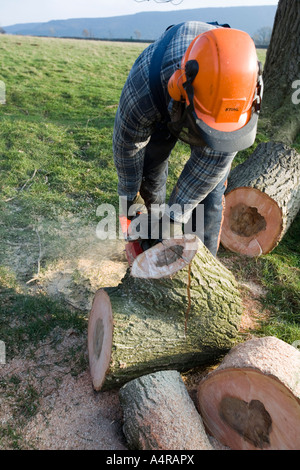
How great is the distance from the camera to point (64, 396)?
6.64 ft

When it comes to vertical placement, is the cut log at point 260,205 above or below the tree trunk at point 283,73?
below

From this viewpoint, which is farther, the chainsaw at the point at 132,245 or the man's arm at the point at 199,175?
the chainsaw at the point at 132,245

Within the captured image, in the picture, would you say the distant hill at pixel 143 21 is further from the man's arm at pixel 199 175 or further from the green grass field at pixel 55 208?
the man's arm at pixel 199 175

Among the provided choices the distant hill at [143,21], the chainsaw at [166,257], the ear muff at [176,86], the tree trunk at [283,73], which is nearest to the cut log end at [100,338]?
the chainsaw at [166,257]

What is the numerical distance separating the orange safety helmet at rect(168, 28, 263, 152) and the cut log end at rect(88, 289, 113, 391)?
1082mm

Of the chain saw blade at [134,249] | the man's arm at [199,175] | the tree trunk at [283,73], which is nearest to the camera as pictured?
the man's arm at [199,175]

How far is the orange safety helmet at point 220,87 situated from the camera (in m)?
1.68

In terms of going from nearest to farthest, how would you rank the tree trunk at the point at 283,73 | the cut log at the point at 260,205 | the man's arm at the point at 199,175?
1. the man's arm at the point at 199,175
2. the cut log at the point at 260,205
3. the tree trunk at the point at 283,73

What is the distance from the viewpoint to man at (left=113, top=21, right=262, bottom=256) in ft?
5.58

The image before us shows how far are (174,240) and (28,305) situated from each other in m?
1.24

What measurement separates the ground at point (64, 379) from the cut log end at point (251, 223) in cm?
46

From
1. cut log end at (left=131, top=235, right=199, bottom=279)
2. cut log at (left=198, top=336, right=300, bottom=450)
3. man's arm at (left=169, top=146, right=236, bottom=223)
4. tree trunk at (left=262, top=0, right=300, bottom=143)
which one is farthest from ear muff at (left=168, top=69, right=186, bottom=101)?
tree trunk at (left=262, top=0, right=300, bottom=143)

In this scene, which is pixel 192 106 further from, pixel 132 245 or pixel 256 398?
pixel 256 398

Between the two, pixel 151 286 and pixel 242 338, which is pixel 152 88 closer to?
pixel 151 286
